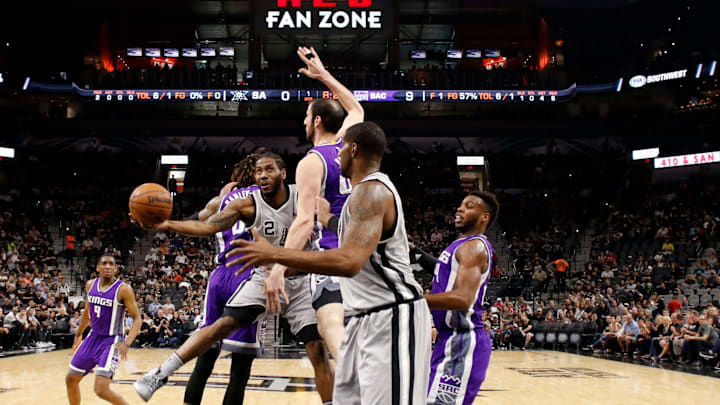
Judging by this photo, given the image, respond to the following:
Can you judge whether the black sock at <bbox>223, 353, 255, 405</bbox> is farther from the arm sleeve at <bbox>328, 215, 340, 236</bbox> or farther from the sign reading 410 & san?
the sign reading 410 & san

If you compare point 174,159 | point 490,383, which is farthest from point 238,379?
point 174,159

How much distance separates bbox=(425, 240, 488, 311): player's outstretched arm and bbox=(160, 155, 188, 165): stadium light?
79.5ft

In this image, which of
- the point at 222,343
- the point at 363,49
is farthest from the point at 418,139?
the point at 222,343

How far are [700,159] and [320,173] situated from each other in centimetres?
2496

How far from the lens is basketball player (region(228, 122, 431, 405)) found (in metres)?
2.84

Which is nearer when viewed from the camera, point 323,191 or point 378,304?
Answer: point 378,304

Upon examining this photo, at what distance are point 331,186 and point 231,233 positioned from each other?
3.79ft

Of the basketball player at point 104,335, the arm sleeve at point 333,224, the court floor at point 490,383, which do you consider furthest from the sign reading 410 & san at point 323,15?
the arm sleeve at point 333,224

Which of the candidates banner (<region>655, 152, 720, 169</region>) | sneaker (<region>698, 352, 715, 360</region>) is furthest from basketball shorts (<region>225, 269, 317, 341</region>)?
banner (<region>655, 152, 720, 169</region>)

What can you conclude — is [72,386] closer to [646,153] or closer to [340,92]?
[340,92]

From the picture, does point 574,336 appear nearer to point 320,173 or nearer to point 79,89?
point 320,173

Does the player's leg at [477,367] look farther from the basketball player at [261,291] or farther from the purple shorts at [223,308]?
the purple shorts at [223,308]

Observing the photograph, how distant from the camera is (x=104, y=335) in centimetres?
614

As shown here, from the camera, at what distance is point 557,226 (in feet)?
82.6
